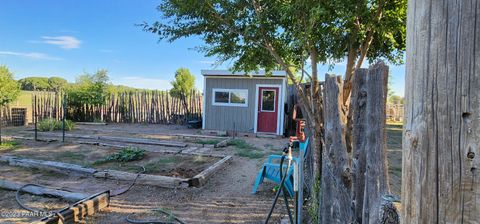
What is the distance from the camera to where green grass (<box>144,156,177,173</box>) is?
18.9 ft

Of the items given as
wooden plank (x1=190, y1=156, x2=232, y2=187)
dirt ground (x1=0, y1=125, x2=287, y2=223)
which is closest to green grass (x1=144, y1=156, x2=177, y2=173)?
dirt ground (x1=0, y1=125, x2=287, y2=223)

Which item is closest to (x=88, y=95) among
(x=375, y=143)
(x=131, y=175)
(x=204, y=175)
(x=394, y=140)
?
(x=131, y=175)

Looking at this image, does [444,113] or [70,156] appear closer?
[444,113]

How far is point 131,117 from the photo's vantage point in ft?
54.4

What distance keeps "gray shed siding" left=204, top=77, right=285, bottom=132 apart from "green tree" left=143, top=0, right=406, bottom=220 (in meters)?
7.09

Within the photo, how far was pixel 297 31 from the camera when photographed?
12.2ft

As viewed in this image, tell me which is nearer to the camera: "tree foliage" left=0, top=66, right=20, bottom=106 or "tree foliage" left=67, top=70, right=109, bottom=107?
"tree foliage" left=0, top=66, right=20, bottom=106

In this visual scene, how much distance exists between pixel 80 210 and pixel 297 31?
12.1 feet

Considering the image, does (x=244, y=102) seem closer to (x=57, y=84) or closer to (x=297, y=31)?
(x=297, y=31)

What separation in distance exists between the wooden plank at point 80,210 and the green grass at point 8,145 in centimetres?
591

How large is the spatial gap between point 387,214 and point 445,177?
26.3 inches

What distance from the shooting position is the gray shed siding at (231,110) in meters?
12.2

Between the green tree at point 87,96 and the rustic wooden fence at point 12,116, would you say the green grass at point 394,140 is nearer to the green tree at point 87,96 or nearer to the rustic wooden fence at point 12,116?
the green tree at point 87,96

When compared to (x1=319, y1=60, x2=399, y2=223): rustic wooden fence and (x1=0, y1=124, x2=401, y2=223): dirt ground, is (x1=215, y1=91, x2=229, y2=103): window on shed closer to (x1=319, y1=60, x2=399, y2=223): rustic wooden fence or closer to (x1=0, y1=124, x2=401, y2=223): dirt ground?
(x1=0, y1=124, x2=401, y2=223): dirt ground
